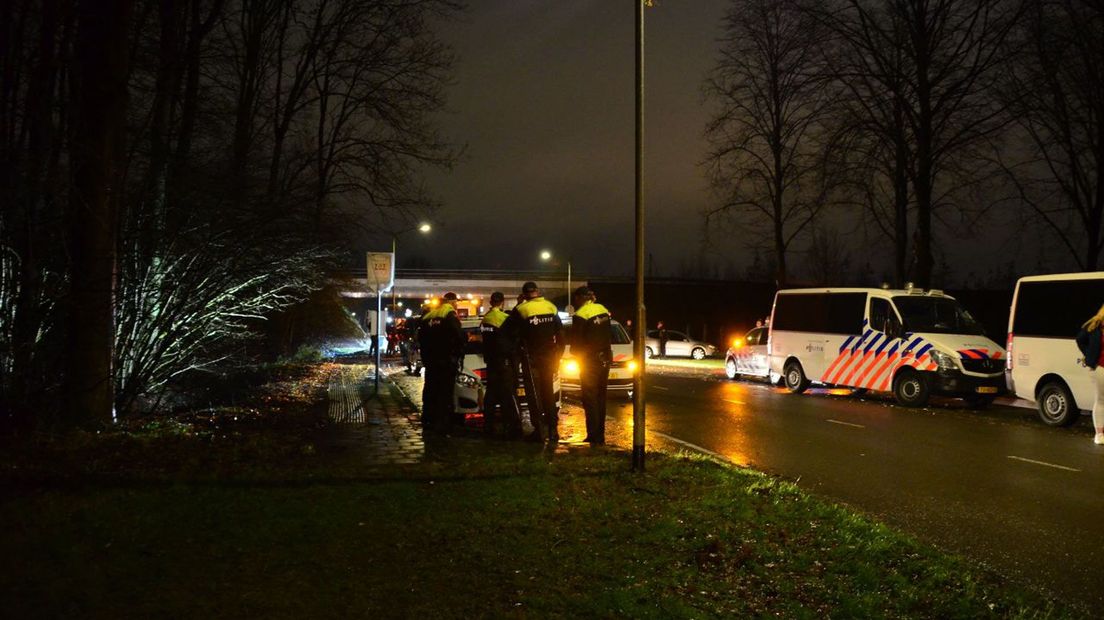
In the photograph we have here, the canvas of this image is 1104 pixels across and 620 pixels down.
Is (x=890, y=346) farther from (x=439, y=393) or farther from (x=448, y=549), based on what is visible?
Result: (x=448, y=549)

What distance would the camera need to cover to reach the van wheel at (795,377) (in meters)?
20.0

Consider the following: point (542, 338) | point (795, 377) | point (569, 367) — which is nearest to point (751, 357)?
point (795, 377)

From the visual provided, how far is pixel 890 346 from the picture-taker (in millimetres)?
17203

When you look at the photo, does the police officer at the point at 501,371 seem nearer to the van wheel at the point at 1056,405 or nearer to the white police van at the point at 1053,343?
the white police van at the point at 1053,343

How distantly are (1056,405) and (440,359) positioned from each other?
32.3 ft

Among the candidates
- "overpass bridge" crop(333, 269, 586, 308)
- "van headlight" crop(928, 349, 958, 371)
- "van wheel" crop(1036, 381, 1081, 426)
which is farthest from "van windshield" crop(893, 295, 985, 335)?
"overpass bridge" crop(333, 269, 586, 308)

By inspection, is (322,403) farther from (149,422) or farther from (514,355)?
(514,355)

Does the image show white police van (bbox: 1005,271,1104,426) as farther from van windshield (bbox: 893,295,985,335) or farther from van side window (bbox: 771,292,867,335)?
van side window (bbox: 771,292,867,335)

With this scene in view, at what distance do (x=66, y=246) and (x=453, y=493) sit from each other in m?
5.76

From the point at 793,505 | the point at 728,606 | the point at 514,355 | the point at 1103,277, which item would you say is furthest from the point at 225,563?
the point at 1103,277

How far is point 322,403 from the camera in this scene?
592 inches

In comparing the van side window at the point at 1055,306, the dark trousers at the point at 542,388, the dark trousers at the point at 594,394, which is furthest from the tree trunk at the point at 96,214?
the van side window at the point at 1055,306

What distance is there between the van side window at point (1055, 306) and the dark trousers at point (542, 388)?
28.0ft

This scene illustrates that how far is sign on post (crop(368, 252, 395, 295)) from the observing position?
16984 millimetres
